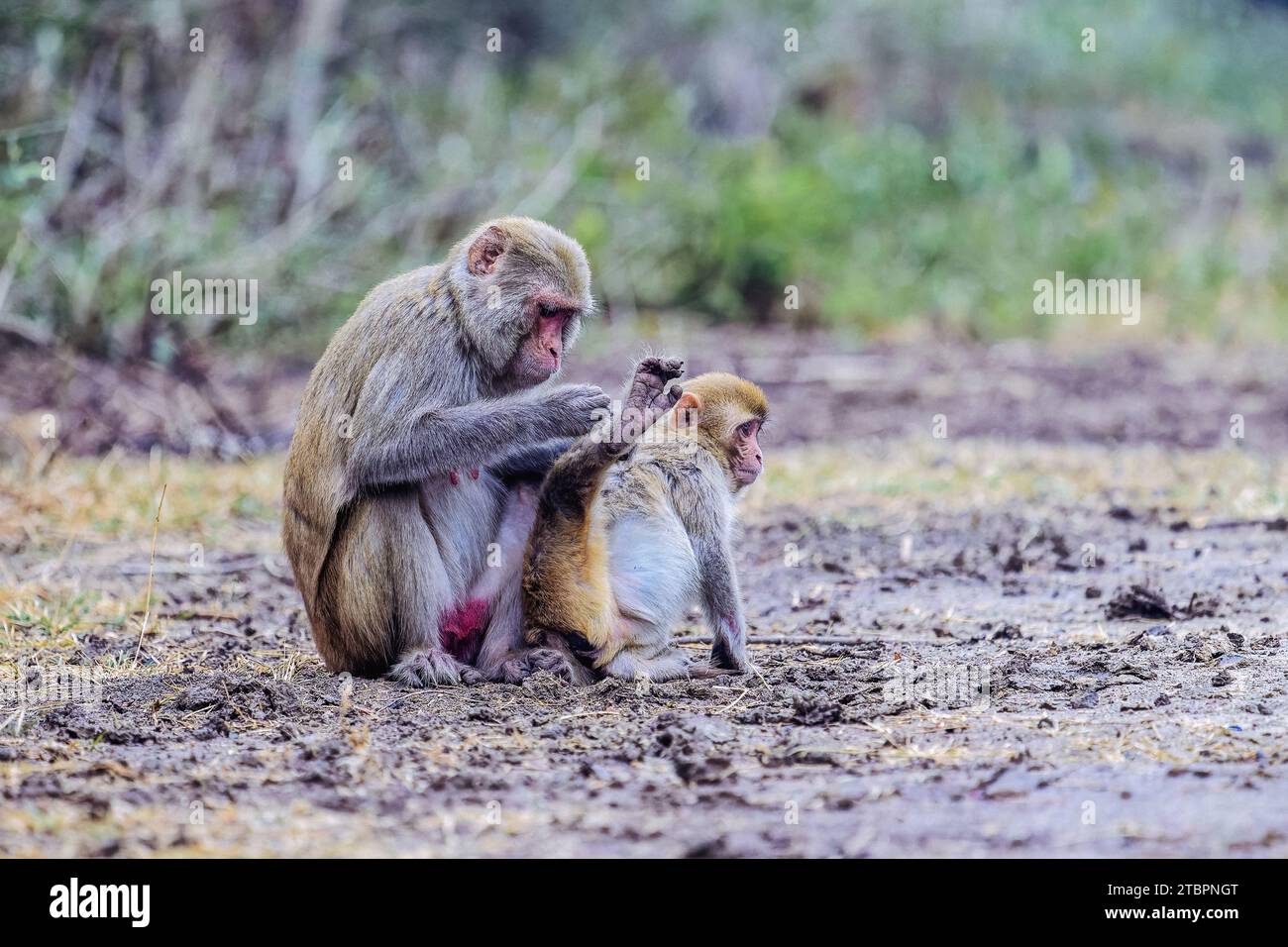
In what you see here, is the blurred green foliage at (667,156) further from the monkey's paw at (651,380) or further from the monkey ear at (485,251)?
the monkey's paw at (651,380)

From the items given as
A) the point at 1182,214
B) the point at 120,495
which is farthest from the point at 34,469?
the point at 1182,214

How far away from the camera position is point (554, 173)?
13.7 metres

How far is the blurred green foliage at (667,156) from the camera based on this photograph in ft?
37.2

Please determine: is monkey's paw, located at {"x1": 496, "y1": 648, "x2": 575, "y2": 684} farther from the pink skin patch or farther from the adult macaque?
the pink skin patch

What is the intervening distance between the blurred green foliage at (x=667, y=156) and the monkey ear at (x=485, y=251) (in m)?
3.41

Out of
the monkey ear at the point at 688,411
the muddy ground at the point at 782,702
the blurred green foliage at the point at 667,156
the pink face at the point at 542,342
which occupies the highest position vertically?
the blurred green foliage at the point at 667,156

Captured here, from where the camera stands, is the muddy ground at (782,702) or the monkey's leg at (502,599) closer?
the muddy ground at (782,702)

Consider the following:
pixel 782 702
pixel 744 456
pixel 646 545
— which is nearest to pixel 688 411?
pixel 744 456

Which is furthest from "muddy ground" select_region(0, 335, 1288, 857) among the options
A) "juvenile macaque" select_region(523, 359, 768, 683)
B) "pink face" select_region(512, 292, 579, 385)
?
"pink face" select_region(512, 292, 579, 385)


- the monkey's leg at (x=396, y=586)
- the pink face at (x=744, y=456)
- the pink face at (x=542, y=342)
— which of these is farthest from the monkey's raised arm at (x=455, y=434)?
the pink face at (x=744, y=456)

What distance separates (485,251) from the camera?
568 cm

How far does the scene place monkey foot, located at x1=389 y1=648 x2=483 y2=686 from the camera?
5406 millimetres

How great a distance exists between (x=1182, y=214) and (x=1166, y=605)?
13197mm

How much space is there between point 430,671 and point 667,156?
36.1ft
